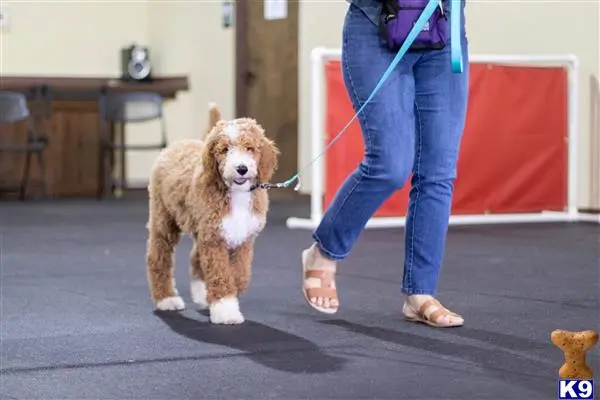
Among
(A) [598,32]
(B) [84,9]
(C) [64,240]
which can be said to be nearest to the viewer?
(C) [64,240]

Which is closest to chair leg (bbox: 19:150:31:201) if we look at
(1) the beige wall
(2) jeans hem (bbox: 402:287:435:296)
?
(1) the beige wall

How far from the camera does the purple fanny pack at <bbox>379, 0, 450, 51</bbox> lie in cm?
249

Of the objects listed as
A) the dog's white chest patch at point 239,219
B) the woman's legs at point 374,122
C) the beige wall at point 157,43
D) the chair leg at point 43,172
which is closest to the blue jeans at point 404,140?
the woman's legs at point 374,122

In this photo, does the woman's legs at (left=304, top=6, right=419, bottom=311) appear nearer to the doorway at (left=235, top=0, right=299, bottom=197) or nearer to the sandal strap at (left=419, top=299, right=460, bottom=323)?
the sandal strap at (left=419, top=299, right=460, bottom=323)

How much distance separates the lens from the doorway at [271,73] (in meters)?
8.22

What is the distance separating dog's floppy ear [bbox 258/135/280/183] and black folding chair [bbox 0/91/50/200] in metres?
5.91

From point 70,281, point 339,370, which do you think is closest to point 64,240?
point 70,281

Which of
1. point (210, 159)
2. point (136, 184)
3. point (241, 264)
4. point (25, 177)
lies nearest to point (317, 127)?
point (241, 264)

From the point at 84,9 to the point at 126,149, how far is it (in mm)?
1692

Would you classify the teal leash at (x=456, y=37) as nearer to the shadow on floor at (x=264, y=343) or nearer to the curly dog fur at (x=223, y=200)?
the curly dog fur at (x=223, y=200)

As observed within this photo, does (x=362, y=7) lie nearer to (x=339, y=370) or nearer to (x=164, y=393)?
(x=339, y=370)

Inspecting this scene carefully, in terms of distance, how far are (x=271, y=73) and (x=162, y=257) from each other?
5524 millimetres

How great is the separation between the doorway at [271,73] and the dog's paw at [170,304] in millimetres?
5140

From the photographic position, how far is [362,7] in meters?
A: 2.54
